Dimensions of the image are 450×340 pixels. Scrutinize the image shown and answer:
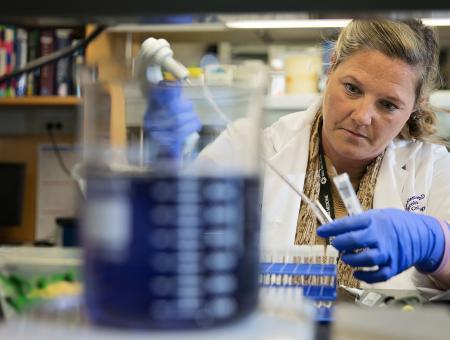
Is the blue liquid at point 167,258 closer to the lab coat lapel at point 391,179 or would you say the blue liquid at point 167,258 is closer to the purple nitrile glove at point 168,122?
the purple nitrile glove at point 168,122

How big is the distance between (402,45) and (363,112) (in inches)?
6.9

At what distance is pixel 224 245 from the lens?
420mm

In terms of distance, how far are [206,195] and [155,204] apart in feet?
0.12

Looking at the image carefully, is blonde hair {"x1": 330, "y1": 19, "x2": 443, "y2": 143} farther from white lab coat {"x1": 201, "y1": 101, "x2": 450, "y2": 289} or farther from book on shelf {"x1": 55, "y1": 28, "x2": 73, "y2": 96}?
book on shelf {"x1": 55, "y1": 28, "x2": 73, "y2": 96}

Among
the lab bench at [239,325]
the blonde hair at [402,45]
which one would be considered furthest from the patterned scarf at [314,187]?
the lab bench at [239,325]

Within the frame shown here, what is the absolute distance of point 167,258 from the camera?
406mm

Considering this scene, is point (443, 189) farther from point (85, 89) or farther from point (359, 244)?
point (85, 89)

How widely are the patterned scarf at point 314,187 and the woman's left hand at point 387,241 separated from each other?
35 cm

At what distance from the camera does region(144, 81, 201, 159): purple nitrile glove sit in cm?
46

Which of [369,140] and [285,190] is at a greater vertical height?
[369,140]

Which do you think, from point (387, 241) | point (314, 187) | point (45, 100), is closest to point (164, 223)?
point (387, 241)

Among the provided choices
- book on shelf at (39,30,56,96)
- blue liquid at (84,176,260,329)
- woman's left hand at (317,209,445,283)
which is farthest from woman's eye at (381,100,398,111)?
book on shelf at (39,30,56,96)

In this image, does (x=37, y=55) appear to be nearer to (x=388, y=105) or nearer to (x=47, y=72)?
(x=47, y=72)

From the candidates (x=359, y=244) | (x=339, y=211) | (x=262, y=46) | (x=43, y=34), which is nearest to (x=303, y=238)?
(x=339, y=211)
